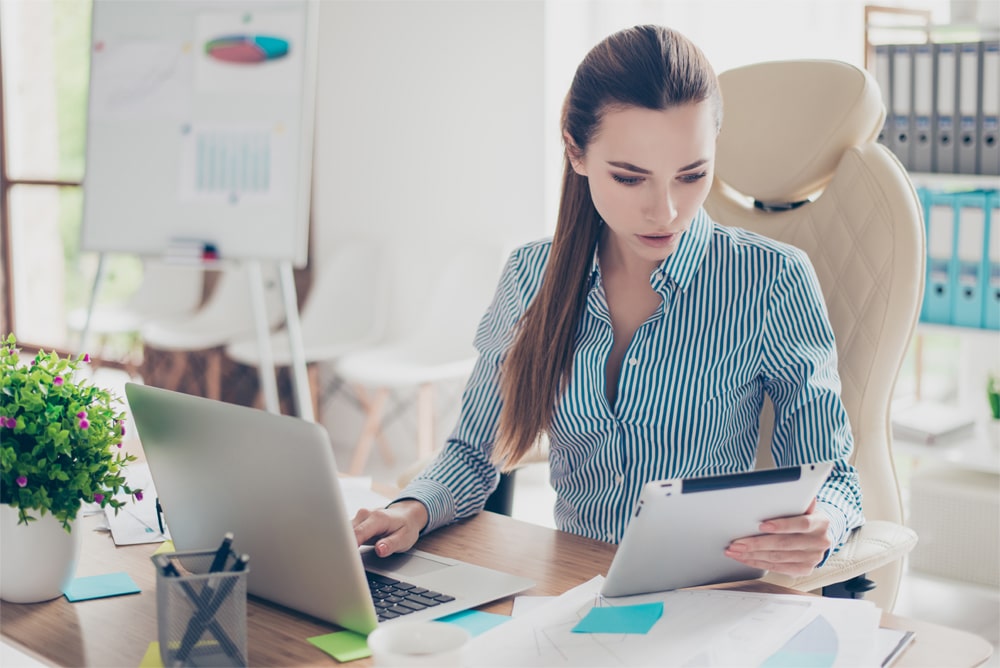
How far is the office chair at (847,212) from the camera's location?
1517mm

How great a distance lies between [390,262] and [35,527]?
2936 millimetres

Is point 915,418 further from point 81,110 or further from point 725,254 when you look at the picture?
point 81,110

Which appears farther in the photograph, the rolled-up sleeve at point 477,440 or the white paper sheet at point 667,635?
the rolled-up sleeve at point 477,440

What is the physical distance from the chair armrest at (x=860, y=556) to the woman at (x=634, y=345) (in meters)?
0.03

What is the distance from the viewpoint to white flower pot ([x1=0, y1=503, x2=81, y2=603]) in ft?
3.59

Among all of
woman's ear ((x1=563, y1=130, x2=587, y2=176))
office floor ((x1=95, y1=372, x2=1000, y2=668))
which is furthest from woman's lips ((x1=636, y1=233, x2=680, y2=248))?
office floor ((x1=95, y1=372, x2=1000, y2=668))

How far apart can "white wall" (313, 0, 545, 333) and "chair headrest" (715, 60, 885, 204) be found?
77.3 inches

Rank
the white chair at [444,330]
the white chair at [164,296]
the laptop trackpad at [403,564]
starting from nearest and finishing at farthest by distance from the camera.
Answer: the laptop trackpad at [403,564] → the white chair at [444,330] → the white chair at [164,296]

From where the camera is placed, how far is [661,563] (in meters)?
1.03

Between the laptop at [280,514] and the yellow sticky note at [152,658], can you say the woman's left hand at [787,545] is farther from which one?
the yellow sticky note at [152,658]

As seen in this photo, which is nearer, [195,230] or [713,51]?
[195,230]

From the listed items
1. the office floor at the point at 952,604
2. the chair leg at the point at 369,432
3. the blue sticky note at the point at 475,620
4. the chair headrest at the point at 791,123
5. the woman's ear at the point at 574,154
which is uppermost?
the chair headrest at the point at 791,123

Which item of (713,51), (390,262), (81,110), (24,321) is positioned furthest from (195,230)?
(24,321)

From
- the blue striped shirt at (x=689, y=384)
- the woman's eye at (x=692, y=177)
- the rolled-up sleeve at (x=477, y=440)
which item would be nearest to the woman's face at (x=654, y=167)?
the woman's eye at (x=692, y=177)
